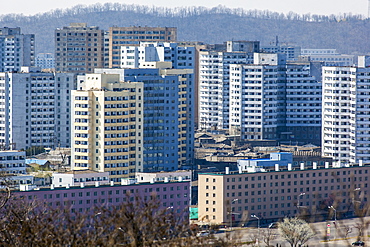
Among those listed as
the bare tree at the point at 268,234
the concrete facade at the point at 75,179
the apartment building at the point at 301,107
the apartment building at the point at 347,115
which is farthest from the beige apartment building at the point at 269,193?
the apartment building at the point at 301,107

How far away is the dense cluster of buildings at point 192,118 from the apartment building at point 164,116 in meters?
0.06

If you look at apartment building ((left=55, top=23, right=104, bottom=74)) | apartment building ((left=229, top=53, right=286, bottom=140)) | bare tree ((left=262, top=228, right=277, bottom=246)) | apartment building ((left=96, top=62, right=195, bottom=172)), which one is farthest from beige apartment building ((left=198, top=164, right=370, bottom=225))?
apartment building ((left=55, top=23, right=104, bottom=74))

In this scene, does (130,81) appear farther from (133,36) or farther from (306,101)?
(133,36)

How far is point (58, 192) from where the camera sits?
140 ft

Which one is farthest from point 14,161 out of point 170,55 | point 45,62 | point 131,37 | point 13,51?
point 45,62

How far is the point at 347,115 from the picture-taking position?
6219 cm

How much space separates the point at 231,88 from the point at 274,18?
Result: 115713 millimetres

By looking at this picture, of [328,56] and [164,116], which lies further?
[328,56]

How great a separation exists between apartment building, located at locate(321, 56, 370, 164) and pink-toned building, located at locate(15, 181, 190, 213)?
17.3m

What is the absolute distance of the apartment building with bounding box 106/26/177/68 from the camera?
95.3m

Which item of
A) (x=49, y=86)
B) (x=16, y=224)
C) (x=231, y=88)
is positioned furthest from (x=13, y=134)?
(x=16, y=224)

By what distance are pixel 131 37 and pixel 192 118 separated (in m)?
35.7

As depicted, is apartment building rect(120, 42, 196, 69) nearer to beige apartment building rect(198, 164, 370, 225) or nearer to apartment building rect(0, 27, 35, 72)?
beige apartment building rect(198, 164, 370, 225)

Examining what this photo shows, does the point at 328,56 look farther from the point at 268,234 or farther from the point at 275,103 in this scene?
the point at 268,234
